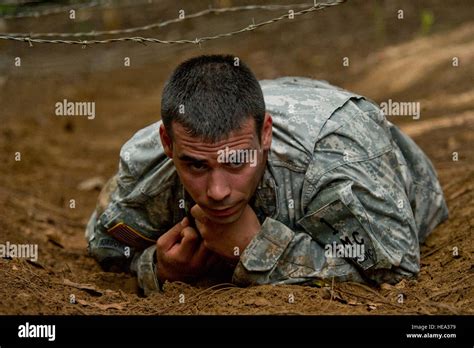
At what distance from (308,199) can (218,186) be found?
20.3 inches

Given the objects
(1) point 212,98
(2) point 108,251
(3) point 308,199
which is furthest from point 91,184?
(1) point 212,98

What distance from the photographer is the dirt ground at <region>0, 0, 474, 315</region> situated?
390 cm

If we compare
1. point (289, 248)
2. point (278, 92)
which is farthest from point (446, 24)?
point (289, 248)

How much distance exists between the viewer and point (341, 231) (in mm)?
4016

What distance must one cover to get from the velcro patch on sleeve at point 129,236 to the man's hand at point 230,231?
483 mm

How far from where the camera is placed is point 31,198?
6.54m

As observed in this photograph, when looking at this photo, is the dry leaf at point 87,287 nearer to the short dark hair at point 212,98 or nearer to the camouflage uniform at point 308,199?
the camouflage uniform at point 308,199

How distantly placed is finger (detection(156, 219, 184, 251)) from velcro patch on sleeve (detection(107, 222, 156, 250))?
0.82 feet

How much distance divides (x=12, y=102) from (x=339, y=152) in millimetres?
6202

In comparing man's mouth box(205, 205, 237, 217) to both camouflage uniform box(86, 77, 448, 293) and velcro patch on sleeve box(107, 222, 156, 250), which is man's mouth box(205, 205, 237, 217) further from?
velcro patch on sleeve box(107, 222, 156, 250)

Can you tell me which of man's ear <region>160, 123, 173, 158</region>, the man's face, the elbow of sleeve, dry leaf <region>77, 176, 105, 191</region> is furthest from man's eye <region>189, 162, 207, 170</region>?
dry leaf <region>77, 176, 105, 191</region>

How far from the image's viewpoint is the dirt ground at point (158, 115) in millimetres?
3900

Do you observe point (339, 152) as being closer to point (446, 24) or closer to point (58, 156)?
point (58, 156)

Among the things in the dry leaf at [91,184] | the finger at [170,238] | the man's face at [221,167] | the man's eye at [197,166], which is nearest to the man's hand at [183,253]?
the finger at [170,238]
